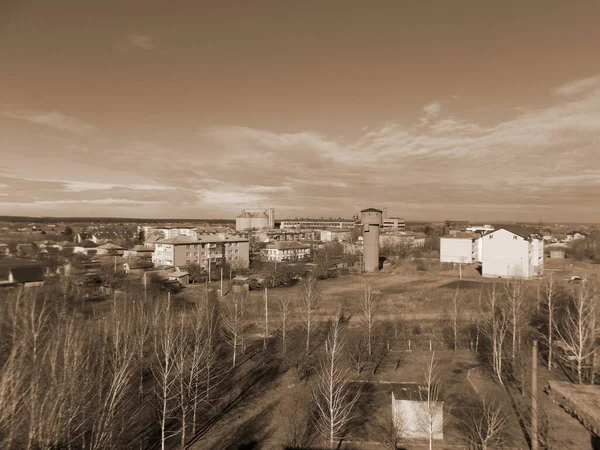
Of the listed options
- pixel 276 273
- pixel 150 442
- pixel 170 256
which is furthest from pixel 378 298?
pixel 170 256

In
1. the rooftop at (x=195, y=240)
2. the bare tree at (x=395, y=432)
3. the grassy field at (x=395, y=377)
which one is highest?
the rooftop at (x=195, y=240)

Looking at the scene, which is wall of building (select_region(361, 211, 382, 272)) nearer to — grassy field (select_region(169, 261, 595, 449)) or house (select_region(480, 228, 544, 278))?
house (select_region(480, 228, 544, 278))

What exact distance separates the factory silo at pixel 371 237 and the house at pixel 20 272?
38094mm

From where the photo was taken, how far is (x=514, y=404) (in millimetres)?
14133

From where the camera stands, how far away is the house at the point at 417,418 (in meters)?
11.6

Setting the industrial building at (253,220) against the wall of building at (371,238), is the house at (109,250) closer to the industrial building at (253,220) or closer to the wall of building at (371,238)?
the wall of building at (371,238)

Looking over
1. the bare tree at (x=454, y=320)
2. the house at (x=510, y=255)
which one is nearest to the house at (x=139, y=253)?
the bare tree at (x=454, y=320)

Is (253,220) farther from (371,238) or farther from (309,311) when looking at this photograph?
(309,311)

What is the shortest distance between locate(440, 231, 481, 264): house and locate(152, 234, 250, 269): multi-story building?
3024cm

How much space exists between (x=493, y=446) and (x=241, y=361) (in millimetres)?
12252

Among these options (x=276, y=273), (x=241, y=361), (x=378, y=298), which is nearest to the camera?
(x=241, y=361)

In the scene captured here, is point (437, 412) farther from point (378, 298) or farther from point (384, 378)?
point (378, 298)

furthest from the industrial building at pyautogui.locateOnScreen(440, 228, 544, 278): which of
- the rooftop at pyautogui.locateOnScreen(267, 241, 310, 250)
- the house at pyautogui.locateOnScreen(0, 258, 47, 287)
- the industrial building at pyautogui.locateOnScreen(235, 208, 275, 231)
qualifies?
the industrial building at pyautogui.locateOnScreen(235, 208, 275, 231)

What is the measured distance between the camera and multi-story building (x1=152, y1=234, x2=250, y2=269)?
164 ft
